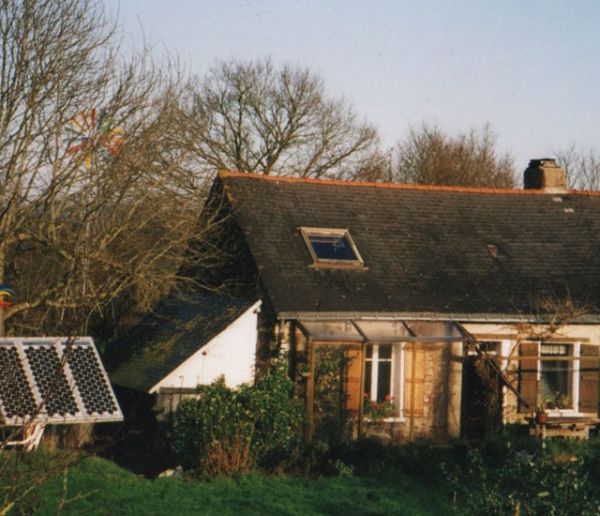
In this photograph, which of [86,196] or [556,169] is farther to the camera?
[556,169]

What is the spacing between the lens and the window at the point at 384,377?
1850 centimetres

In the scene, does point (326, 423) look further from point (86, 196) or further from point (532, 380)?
point (86, 196)

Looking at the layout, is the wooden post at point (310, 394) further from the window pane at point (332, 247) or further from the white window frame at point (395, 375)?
the window pane at point (332, 247)

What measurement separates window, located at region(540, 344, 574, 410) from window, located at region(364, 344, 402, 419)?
9.82ft

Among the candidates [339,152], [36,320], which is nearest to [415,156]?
[339,152]

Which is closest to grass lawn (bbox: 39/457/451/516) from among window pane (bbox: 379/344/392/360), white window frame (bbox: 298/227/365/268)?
window pane (bbox: 379/344/392/360)

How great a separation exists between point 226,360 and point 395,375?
128 inches

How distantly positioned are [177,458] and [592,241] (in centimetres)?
1063

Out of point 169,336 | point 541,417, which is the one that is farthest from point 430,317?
point 169,336

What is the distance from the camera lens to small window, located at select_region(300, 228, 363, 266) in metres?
19.2

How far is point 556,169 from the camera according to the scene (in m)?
24.4

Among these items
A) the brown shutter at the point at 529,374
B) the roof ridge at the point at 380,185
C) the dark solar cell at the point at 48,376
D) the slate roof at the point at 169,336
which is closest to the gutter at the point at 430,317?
the brown shutter at the point at 529,374

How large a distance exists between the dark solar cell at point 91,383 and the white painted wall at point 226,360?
4400mm

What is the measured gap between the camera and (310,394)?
17219 mm
